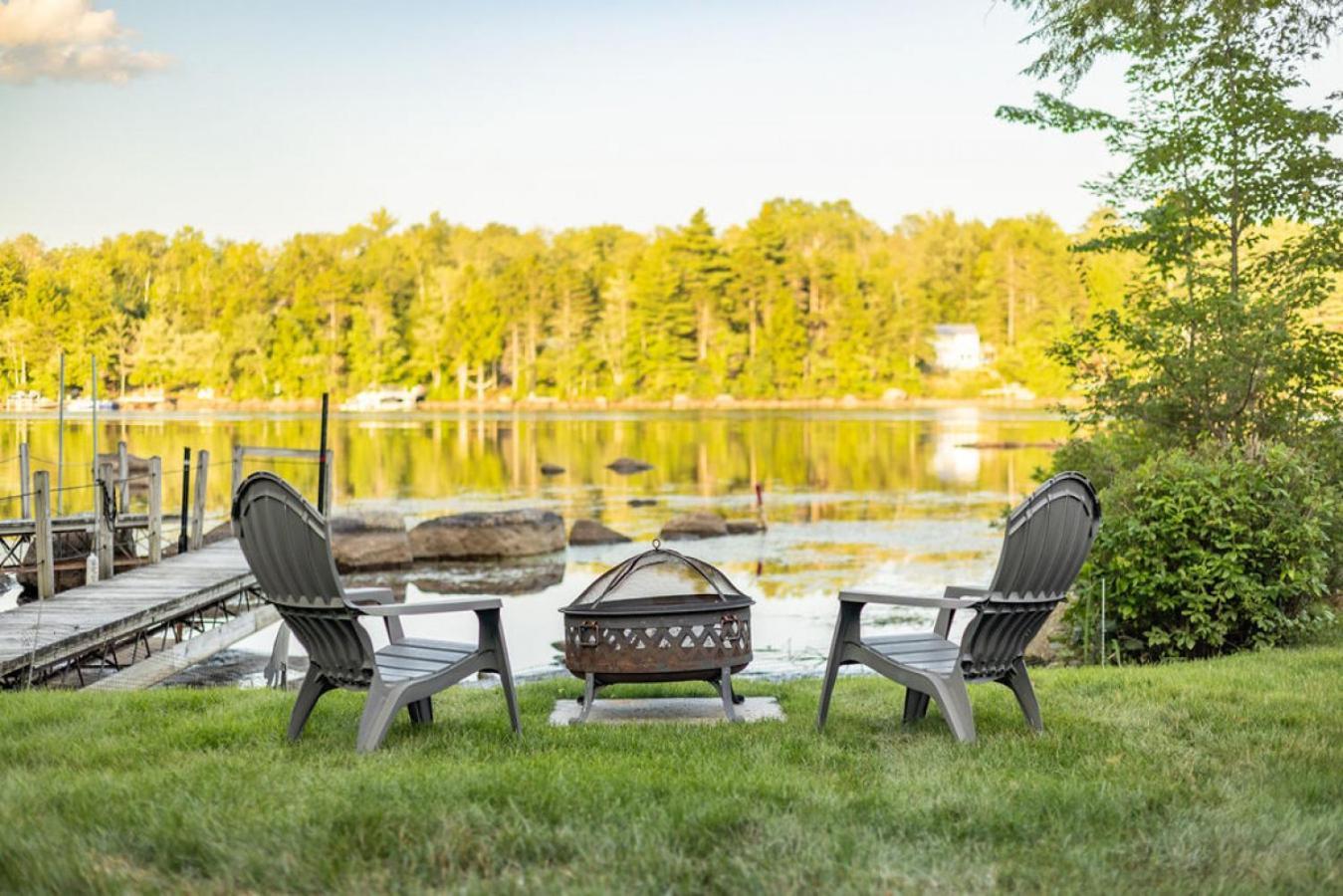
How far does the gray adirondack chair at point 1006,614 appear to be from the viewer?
4.45 metres

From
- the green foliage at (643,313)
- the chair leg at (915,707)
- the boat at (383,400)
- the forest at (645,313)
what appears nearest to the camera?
the chair leg at (915,707)

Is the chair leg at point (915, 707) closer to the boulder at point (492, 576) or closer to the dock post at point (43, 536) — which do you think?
the dock post at point (43, 536)

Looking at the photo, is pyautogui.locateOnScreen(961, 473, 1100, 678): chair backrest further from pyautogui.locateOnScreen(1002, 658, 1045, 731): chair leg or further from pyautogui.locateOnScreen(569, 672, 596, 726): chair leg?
pyautogui.locateOnScreen(569, 672, 596, 726): chair leg

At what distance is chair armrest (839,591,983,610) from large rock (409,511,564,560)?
13857 mm

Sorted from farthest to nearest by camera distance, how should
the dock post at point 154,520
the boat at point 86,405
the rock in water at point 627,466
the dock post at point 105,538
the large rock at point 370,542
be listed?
1. the boat at point 86,405
2. the rock in water at point 627,466
3. the large rock at point 370,542
4. the dock post at point 154,520
5. the dock post at point 105,538

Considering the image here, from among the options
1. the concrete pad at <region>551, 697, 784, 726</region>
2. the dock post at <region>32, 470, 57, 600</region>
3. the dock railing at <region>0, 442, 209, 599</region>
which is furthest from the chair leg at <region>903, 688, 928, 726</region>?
the dock post at <region>32, 470, 57, 600</region>

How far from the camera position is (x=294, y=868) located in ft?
9.93

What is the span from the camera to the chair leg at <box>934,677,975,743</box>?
4.45 metres

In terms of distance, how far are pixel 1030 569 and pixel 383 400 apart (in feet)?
228

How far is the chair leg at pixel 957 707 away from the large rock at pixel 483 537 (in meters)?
14.4

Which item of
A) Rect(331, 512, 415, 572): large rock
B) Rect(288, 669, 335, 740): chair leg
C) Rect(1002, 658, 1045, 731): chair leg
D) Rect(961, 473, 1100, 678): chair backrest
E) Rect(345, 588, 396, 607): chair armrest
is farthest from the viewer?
Rect(331, 512, 415, 572): large rock

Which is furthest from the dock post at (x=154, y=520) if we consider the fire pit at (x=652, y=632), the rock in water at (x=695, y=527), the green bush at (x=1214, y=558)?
the rock in water at (x=695, y=527)

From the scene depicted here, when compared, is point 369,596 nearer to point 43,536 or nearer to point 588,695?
point 588,695

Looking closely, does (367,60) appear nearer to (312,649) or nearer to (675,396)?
(675,396)
